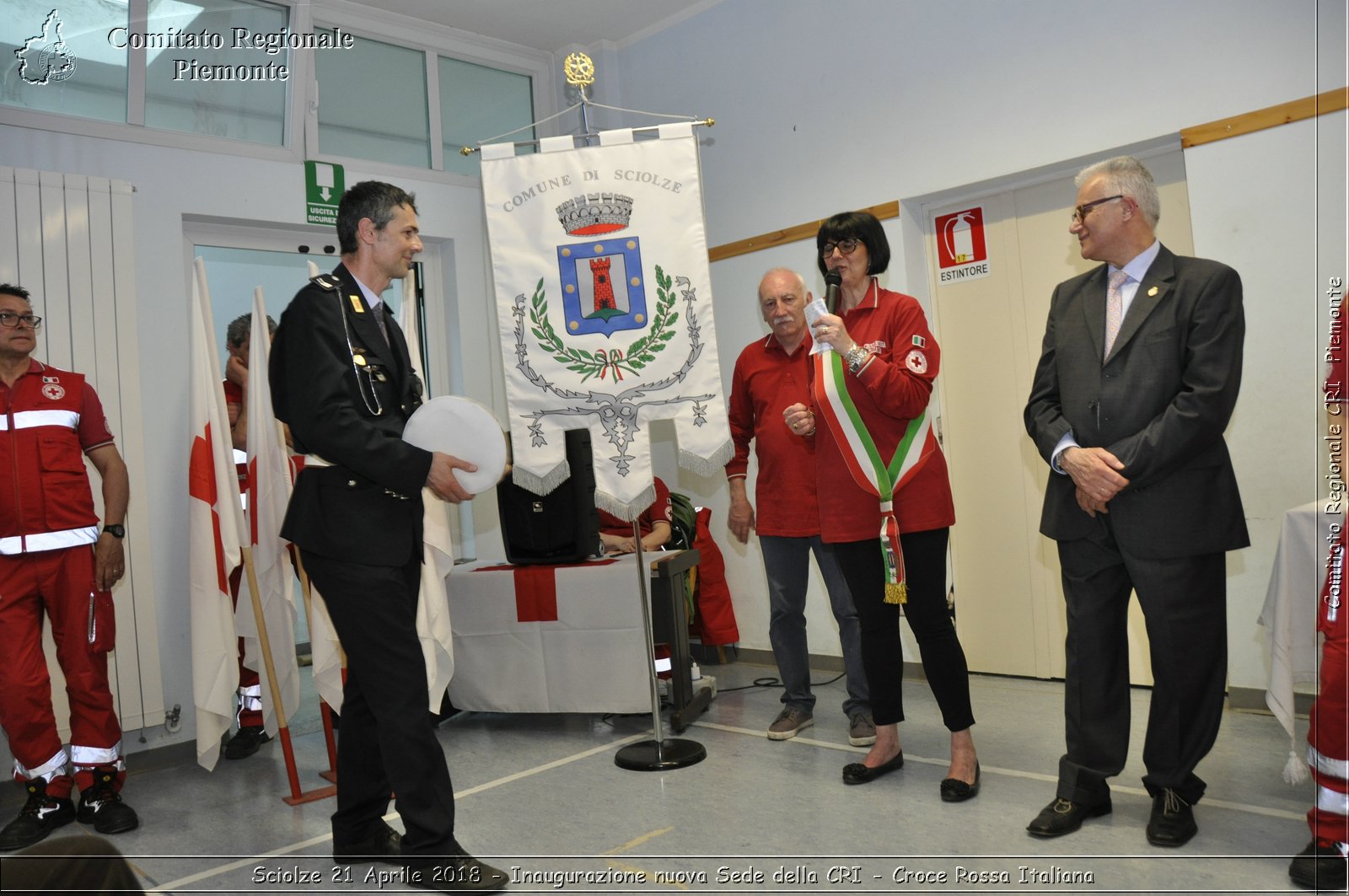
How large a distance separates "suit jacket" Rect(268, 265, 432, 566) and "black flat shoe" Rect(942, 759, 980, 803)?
1.69 metres

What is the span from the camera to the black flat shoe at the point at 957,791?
286cm

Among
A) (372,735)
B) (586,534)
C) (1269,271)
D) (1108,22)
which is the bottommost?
(372,735)

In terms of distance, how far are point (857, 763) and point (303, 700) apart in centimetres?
333

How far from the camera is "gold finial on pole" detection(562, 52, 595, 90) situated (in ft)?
11.5

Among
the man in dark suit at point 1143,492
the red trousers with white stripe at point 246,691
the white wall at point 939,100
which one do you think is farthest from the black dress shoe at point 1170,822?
the red trousers with white stripe at point 246,691

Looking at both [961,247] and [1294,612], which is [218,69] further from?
[1294,612]

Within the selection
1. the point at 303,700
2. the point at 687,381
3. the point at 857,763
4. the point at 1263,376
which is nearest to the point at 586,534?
the point at 687,381

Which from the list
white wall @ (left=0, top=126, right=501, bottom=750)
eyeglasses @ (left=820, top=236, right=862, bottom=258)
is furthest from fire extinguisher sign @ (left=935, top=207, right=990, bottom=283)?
white wall @ (left=0, top=126, right=501, bottom=750)

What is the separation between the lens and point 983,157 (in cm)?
429

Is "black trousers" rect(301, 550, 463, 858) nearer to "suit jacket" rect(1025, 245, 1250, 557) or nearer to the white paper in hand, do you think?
the white paper in hand

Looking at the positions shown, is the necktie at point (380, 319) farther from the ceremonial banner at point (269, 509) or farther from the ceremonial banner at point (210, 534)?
A: the ceremonial banner at point (210, 534)

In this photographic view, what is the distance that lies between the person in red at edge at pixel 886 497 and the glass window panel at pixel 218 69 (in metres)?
3.14

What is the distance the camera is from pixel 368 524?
245cm

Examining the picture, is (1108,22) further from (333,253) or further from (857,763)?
(333,253)
